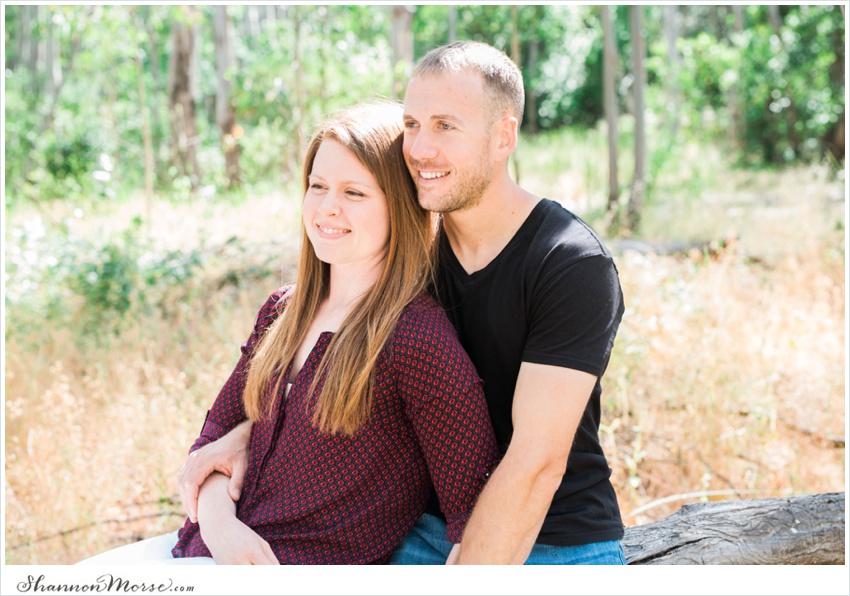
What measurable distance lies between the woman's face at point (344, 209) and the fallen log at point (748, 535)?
48.9 inches

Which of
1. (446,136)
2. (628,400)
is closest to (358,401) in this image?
(446,136)

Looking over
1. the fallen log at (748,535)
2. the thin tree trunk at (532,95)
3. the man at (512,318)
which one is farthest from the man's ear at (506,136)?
the thin tree trunk at (532,95)

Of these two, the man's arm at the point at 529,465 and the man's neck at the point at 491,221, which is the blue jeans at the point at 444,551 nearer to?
the man's arm at the point at 529,465

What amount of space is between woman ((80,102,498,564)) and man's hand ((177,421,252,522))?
0.09 feet

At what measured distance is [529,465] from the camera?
6.18 ft

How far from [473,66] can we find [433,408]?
2.83 ft

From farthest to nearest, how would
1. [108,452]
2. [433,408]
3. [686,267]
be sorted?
[686,267] < [108,452] < [433,408]

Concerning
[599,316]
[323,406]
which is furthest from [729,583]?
[323,406]

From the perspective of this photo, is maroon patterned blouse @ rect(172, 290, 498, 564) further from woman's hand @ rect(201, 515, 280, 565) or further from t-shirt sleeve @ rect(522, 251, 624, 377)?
t-shirt sleeve @ rect(522, 251, 624, 377)

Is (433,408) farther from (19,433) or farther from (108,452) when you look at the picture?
(19,433)

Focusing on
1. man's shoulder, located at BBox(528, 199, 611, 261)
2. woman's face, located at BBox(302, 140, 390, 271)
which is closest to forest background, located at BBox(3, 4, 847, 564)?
woman's face, located at BBox(302, 140, 390, 271)

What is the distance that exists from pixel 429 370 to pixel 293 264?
16.1 ft

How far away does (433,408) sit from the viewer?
1.92 metres

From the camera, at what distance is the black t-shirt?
194cm
